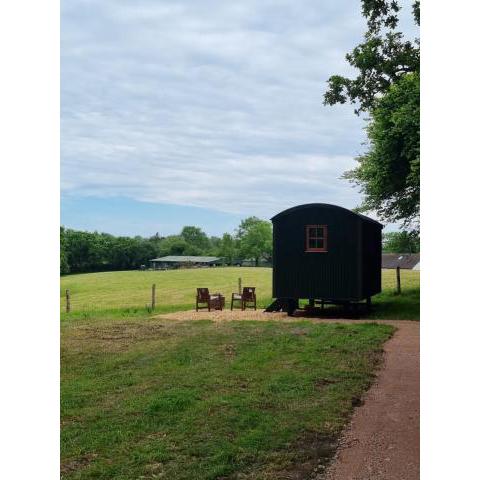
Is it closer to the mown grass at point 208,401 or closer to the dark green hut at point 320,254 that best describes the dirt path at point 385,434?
the mown grass at point 208,401

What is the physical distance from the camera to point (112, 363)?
745 centimetres

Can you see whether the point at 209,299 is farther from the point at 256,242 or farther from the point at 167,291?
the point at 256,242

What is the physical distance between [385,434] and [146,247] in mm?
40272

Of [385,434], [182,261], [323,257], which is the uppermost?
[323,257]

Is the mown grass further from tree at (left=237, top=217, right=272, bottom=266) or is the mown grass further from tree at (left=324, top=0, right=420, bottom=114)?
tree at (left=237, top=217, right=272, bottom=266)

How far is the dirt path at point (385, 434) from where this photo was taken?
135 inches

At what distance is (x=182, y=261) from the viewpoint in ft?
165

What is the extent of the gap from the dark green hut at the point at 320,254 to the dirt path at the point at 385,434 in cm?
574

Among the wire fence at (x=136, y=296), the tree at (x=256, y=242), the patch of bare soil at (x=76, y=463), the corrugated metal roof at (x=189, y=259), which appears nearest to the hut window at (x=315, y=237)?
the wire fence at (x=136, y=296)

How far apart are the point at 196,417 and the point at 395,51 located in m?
11.8

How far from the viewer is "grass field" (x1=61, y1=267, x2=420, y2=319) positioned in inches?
617

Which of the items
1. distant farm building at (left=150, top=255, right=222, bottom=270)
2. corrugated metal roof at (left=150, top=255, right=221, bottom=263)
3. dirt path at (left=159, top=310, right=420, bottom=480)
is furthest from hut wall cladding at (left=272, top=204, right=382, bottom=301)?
corrugated metal roof at (left=150, top=255, right=221, bottom=263)

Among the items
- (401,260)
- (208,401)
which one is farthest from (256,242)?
(208,401)
